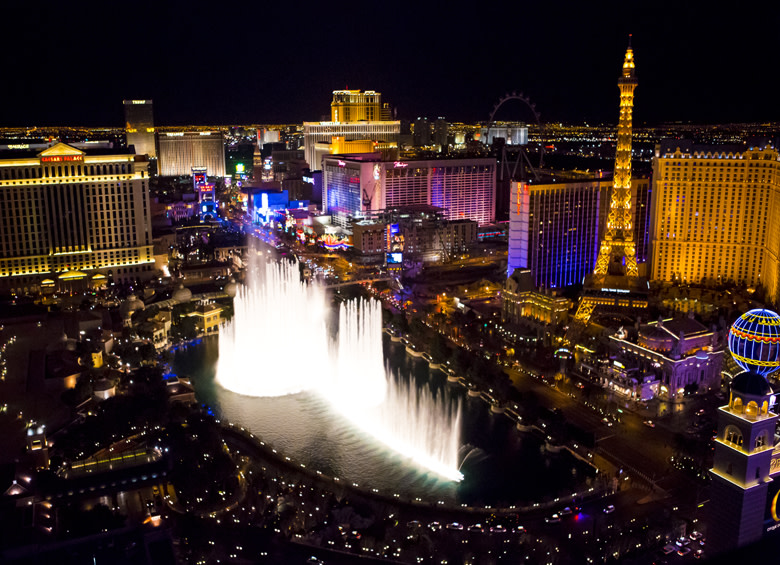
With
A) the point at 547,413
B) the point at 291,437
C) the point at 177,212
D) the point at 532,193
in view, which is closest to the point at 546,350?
the point at 547,413

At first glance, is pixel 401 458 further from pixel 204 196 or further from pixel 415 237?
pixel 204 196

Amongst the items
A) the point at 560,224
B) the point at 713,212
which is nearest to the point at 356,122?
the point at 560,224

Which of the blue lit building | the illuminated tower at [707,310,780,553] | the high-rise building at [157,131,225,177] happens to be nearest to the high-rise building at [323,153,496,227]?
the blue lit building

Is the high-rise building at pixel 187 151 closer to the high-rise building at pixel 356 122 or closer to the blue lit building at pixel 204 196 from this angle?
the blue lit building at pixel 204 196

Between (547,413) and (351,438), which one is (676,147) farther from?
(351,438)

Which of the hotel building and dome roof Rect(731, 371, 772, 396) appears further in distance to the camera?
the hotel building

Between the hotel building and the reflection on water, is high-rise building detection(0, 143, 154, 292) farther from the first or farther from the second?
the hotel building

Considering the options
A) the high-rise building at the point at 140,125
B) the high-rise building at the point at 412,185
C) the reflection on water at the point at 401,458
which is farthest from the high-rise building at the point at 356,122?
the reflection on water at the point at 401,458
